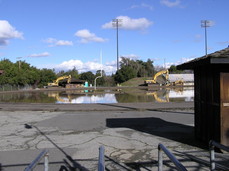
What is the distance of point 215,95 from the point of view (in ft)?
25.2

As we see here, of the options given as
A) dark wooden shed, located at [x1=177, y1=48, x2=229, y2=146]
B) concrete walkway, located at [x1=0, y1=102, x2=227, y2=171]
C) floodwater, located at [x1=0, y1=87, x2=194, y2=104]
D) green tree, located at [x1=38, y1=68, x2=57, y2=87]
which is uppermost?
green tree, located at [x1=38, y1=68, x2=57, y2=87]

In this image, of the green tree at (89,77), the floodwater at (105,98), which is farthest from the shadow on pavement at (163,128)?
the green tree at (89,77)

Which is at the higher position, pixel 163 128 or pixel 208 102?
pixel 208 102

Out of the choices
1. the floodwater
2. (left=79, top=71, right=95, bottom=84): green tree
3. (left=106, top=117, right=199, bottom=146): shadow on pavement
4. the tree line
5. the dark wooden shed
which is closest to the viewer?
the dark wooden shed

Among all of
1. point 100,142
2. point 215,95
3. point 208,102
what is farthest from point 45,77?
point 215,95

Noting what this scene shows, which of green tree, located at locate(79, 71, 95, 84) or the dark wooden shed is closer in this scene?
the dark wooden shed

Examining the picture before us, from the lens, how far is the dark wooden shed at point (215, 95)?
7465mm

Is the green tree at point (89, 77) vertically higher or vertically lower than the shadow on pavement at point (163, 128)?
higher

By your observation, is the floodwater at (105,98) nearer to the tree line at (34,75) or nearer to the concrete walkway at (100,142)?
the tree line at (34,75)

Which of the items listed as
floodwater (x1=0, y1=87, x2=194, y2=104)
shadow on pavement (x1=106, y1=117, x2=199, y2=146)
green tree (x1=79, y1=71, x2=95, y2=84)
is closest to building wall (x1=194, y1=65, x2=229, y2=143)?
shadow on pavement (x1=106, y1=117, x2=199, y2=146)

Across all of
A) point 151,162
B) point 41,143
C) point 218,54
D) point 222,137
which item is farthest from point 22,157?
point 218,54

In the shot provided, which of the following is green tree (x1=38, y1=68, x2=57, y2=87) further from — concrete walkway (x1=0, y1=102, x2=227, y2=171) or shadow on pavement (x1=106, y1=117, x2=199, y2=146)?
shadow on pavement (x1=106, y1=117, x2=199, y2=146)

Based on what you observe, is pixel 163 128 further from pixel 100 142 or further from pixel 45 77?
pixel 45 77

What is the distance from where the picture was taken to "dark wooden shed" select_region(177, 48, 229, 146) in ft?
24.5
